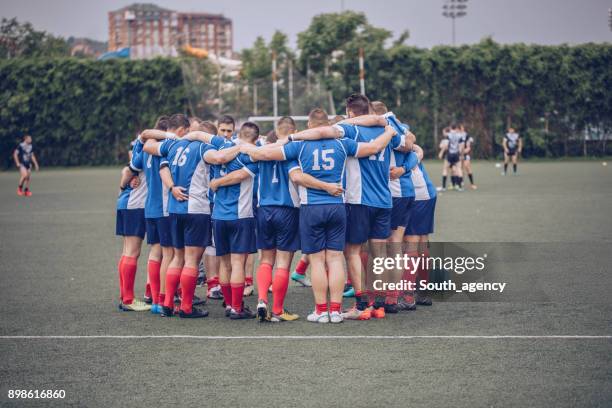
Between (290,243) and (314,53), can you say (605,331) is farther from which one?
(314,53)

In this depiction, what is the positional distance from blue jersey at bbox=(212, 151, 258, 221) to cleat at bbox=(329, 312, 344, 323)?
1322 mm

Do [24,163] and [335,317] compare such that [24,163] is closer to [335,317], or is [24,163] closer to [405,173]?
[405,173]

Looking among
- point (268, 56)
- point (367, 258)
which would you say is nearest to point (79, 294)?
point (367, 258)

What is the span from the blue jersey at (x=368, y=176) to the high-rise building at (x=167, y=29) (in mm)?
168173

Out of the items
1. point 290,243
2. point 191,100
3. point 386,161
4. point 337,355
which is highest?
point 191,100

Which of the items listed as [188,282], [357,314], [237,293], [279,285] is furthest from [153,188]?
[357,314]

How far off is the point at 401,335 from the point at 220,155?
255 centimetres

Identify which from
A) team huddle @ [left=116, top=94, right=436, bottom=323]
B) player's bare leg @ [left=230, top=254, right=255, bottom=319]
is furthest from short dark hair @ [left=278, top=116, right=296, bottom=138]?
player's bare leg @ [left=230, top=254, right=255, bottom=319]

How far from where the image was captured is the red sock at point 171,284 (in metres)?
8.90

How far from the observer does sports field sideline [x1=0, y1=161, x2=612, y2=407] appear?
19.9ft

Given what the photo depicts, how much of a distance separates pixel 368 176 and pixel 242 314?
1.94m

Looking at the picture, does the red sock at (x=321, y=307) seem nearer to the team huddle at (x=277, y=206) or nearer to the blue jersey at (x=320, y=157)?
the team huddle at (x=277, y=206)

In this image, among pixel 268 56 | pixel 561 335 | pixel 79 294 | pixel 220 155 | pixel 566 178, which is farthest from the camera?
pixel 268 56

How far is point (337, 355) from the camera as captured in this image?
7.12 metres
